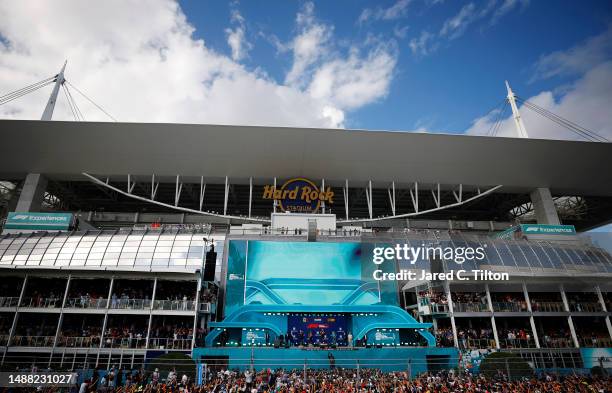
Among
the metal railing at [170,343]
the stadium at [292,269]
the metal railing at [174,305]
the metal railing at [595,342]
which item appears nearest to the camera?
the stadium at [292,269]

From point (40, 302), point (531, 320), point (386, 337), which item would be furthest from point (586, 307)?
point (40, 302)

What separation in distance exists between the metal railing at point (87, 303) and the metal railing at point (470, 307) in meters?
29.5

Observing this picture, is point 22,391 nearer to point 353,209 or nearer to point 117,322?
point 117,322

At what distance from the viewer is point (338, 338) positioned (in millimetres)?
33531

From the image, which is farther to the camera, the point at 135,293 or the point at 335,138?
Answer: the point at 335,138

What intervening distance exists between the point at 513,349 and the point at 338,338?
14.1m

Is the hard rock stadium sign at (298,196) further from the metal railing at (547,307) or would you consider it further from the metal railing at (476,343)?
the metal railing at (547,307)

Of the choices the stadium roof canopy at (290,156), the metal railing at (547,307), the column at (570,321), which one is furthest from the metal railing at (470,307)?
the stadium roof canopy at (290,156)

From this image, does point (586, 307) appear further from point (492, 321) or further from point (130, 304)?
point (130, 304)

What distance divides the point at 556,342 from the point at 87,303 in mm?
39250

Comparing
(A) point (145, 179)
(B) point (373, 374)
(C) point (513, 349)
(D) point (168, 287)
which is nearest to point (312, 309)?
(B) point (373, 374)

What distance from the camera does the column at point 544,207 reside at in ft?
171

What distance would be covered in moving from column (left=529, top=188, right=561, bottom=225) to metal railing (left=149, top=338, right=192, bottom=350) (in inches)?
1872

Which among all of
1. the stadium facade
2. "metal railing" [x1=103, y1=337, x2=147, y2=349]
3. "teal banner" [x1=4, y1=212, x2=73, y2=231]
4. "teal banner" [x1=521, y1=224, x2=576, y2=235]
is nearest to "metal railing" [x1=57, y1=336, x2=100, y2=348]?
the stadium facade
